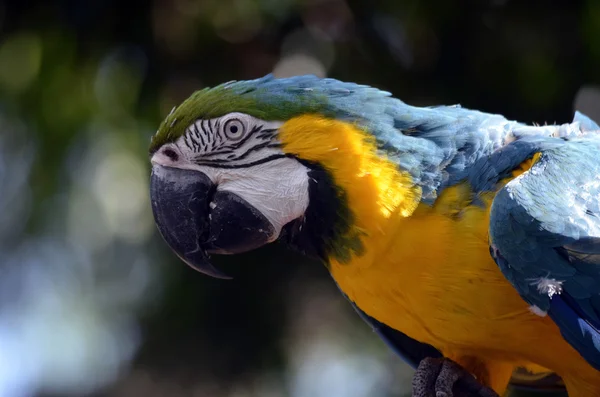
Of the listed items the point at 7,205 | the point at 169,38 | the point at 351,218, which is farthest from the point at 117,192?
the point at 351,218

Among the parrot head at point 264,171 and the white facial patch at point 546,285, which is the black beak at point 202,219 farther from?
the white facial patch at point 546,285

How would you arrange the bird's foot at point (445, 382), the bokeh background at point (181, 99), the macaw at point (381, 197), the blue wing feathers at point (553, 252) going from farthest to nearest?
the bokeh background at point (181, 99) → the bird's foot at point (445, 382) → the macaw at point (381, 197) → the blue wing feathers at point (553, 252)

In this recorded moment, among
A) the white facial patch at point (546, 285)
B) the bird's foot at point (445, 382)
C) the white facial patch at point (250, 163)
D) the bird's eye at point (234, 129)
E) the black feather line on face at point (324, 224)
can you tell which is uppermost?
the bird's eye at point (234, 129)

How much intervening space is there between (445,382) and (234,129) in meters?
0.84

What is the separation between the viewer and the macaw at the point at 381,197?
1.70m

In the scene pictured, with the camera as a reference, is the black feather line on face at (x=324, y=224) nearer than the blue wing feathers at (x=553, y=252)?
No

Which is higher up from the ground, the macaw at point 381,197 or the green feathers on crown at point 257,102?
the green feathers on crown at point 257,102

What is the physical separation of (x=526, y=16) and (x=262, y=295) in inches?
74.2

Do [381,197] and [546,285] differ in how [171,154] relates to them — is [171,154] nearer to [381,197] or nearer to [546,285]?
[381,197]

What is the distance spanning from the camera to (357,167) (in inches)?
67.4

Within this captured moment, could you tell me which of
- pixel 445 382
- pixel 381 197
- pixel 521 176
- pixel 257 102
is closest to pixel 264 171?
pixel 257 102

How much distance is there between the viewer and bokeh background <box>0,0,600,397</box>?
138 inches

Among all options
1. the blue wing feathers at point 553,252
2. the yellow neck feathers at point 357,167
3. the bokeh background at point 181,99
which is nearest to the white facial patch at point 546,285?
the blue wing feathers at point 553,252

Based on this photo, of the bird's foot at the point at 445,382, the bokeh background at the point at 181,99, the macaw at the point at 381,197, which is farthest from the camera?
the bokeh background at the point at 181,99
